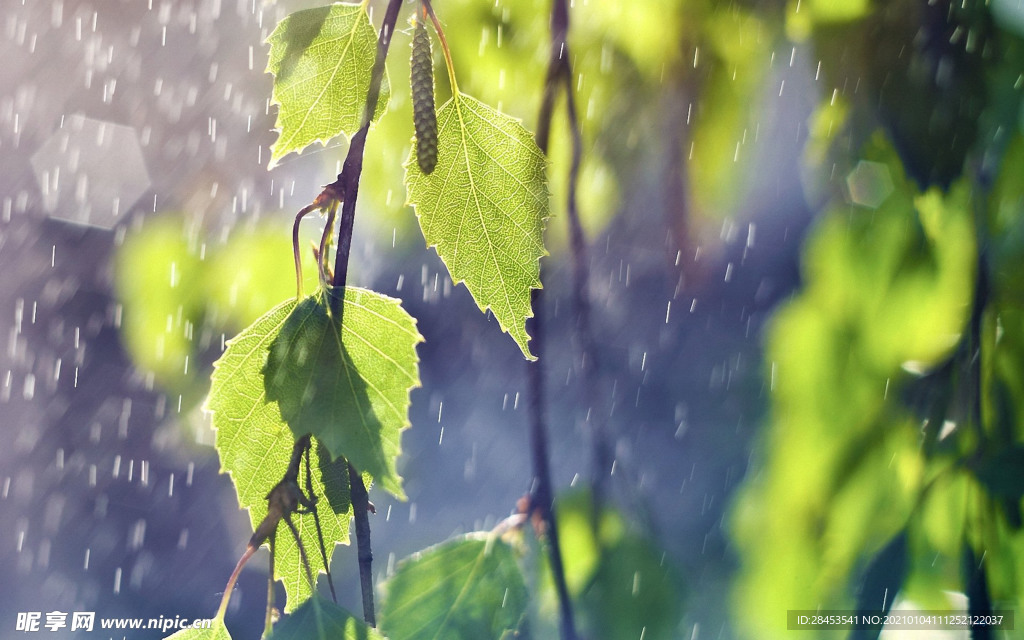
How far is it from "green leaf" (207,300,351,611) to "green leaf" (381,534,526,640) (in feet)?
0.25

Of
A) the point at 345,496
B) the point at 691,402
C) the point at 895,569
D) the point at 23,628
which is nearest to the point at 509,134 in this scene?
the point at 345,496

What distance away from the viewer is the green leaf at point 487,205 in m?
0.13

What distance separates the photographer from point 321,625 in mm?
130

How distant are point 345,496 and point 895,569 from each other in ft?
0.56

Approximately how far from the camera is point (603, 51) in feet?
0.81

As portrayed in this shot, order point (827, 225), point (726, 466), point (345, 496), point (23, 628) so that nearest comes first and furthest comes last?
1. point (345, 496)
2. point (827, 225)
3. point (726, 466)
4. point (23, 628)

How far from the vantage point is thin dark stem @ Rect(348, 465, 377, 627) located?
4.9 inches

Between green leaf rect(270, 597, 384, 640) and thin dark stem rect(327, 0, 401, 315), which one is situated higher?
thin dark stem rect(327, 0, 401, 315)

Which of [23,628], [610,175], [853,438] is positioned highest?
[610,175]

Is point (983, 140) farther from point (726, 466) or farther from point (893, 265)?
point (726, 466)

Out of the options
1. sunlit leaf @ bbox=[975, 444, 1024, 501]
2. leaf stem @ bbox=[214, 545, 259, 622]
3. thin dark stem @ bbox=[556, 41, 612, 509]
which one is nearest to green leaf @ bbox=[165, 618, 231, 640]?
leaf stem @ bbox=[214, 545, 259, 622]

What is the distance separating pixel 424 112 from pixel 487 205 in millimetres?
A: 21

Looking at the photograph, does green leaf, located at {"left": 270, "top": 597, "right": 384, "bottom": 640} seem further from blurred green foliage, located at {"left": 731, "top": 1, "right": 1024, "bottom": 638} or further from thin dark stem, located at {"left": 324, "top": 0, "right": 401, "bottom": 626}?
blurred green foliage, located at {"left": 731, "top": 1, "right": 1024, "bottom": 638}

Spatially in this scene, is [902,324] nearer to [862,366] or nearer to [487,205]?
[862,366]
